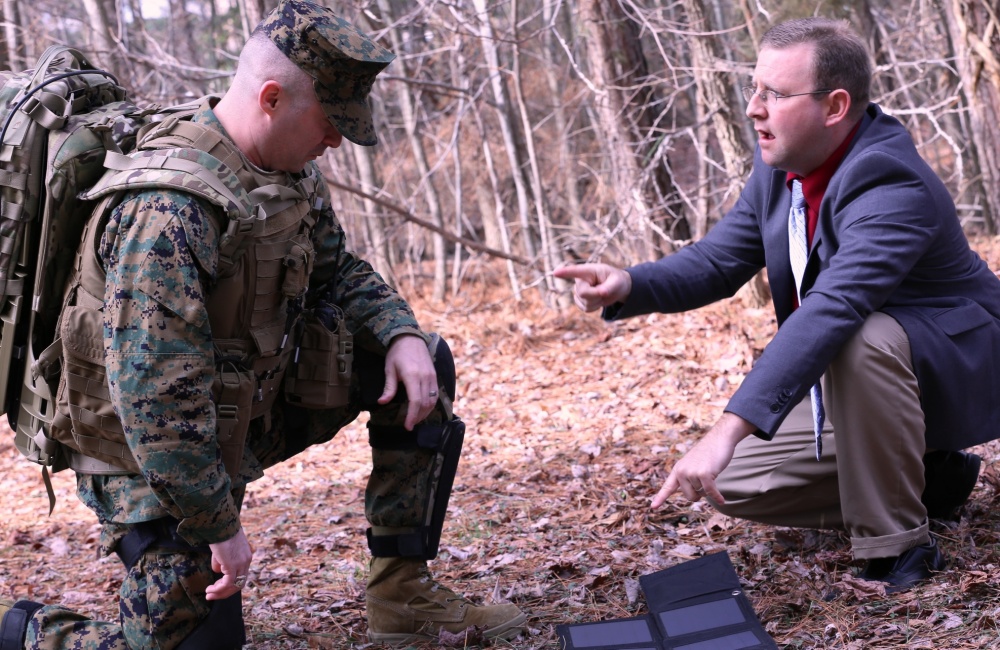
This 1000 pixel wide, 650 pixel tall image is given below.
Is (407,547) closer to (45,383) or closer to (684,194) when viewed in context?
(45,383)

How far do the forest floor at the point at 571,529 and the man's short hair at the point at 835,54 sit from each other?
156 centimetres

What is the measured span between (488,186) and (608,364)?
218 inches

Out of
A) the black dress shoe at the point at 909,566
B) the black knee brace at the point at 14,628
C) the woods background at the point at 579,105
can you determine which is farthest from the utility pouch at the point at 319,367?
the woods background at the point at 579,105

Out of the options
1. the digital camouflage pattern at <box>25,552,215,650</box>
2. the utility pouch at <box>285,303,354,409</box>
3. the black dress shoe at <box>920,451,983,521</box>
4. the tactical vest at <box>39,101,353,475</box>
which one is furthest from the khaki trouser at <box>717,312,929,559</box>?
the digital camouflage pattern at <box>25,552,215,650</box>

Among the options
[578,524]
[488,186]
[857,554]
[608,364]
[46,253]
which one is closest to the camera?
[46,253]

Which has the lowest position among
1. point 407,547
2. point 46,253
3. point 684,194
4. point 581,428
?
point 581,428

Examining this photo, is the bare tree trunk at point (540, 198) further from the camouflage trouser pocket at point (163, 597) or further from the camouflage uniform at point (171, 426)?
the camouflage trouser pocket at point (163, 597)

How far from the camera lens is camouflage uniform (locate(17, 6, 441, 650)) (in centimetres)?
227

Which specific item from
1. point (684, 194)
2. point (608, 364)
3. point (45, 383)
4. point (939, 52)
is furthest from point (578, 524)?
point (939, 52)

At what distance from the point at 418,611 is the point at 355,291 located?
1.07 meters

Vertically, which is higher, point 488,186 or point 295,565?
point 488,186

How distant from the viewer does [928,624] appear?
104 inches

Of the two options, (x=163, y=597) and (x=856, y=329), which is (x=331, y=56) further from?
(x=856, y=329)

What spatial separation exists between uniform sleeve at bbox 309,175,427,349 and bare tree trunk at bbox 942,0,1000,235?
4.51 meters
